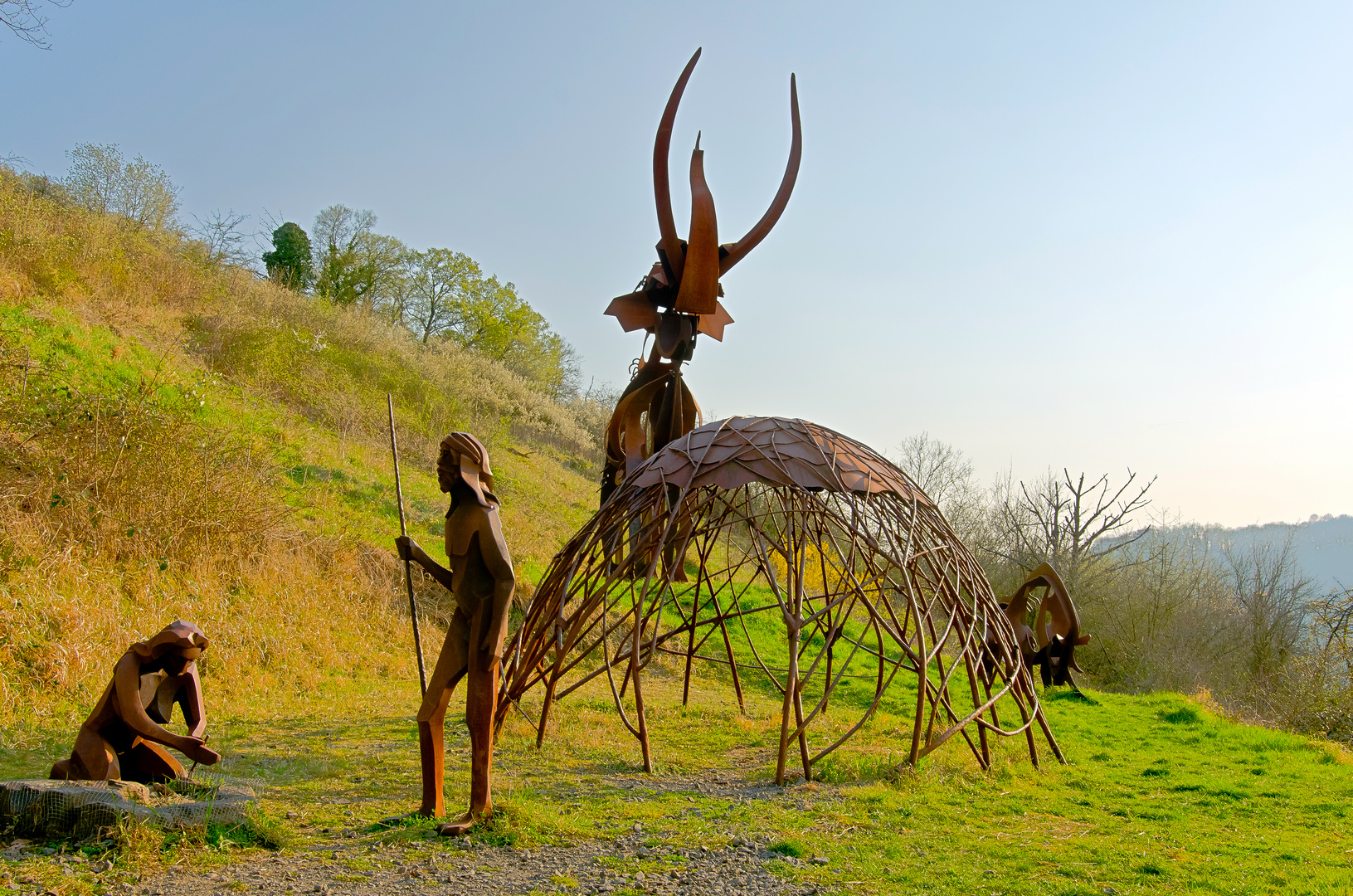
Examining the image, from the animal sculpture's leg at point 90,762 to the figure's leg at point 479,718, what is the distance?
168 cm

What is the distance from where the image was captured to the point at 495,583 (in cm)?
426

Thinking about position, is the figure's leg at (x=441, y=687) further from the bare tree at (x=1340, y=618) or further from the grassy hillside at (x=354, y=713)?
the bare tree at (x=1340, y=618)

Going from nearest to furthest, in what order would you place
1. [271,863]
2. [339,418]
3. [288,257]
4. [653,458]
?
[271,863], [653,458], [339,418], [288,257]

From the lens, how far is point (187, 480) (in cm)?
912

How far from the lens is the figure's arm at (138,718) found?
414cm

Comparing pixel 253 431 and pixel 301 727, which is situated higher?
pixel 253 431

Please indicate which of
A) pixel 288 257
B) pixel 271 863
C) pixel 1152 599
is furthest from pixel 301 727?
pixel 288 257

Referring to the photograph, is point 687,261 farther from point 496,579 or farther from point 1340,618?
point 1340,618

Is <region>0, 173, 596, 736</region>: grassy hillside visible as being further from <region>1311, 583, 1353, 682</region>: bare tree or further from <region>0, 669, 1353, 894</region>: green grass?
<region>1311, 583, 1353, 682</region>: bare tree

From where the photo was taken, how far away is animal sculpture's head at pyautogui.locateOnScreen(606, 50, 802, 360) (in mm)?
8469

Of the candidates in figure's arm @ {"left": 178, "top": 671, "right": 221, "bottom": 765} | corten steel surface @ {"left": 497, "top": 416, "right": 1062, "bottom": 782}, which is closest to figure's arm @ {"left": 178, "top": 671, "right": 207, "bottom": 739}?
figure's arm @ {"left": 178, "top": 671, "right": 221, "bottom": 765}

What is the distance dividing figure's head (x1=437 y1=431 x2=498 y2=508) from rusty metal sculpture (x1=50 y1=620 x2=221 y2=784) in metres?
1.55

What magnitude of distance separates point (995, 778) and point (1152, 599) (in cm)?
1369

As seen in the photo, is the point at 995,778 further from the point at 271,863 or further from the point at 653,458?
the point at 271,863
